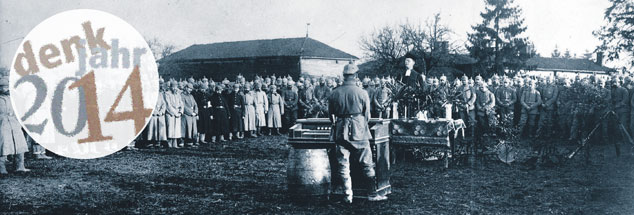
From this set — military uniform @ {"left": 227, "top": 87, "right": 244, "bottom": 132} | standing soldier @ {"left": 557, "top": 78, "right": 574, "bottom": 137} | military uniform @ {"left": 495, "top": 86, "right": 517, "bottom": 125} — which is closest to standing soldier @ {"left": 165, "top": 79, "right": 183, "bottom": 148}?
military uniform @ {"left": 227, "top": 87, "right": 244, "bottom": 132}

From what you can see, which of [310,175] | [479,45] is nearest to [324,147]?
[310,175]

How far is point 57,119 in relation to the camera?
38.1ft

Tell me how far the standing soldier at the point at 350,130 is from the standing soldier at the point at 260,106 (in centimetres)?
1088

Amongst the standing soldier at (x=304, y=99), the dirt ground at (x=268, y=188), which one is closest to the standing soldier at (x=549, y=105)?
the dirt ground at (x=268, y=188)

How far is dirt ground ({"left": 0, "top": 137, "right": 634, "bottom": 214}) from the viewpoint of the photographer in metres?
6.80

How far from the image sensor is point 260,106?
17.9 m

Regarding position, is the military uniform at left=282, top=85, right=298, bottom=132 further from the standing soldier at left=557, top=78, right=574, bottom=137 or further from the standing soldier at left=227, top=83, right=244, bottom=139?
the standing soldier at left=557, top=78, right=574, bottom=137

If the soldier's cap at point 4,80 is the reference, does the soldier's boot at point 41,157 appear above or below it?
below

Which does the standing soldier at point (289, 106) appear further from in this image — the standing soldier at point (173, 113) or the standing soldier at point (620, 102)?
the standing soldier at point (620, 102)

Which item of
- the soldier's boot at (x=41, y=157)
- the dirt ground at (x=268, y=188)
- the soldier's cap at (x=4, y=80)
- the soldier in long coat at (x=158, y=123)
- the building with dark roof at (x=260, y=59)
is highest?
the building with dark roof at (x=260, y=59)

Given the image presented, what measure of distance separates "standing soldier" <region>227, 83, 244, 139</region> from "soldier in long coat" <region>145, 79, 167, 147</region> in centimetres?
305

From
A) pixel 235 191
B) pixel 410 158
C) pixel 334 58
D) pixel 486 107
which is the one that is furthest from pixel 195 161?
pixel 334 58

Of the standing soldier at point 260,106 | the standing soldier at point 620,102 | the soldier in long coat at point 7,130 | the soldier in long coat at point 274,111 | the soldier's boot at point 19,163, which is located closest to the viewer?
the soldier in long coat at point 7,130

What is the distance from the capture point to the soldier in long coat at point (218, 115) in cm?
1589
